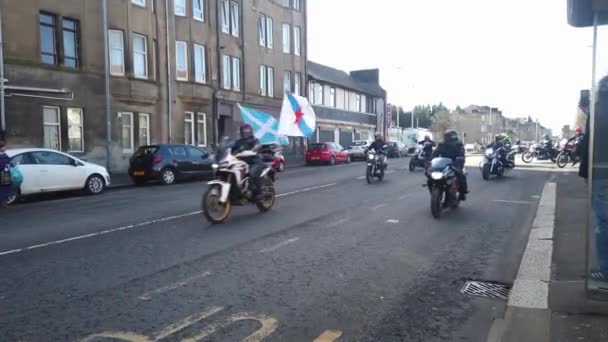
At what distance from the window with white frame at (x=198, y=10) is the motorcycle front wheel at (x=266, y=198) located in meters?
19.6

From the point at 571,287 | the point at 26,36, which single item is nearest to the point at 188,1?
the point at 26,36

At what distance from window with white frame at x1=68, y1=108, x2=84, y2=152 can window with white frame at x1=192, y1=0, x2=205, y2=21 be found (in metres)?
9.21

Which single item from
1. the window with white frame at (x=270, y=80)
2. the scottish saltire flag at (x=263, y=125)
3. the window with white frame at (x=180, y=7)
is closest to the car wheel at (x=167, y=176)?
the scottish saltire flag at (x=263, y=125)

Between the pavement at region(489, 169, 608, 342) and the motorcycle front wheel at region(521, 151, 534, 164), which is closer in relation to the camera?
the pavement at region(489, 169, 608, 342)

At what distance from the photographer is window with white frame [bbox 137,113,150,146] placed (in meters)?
24.3

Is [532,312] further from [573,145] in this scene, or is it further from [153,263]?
[573,145]

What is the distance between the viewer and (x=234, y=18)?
3133 cm

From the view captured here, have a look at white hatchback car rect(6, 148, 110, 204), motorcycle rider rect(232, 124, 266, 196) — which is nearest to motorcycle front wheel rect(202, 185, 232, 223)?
motorcycle rider rect(232, 124, 266, 196)

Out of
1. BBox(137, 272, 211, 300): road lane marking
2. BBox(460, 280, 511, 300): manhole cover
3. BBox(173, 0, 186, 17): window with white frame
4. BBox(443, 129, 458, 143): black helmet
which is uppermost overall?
BBox(173, 0, 186, 17): window with white frame

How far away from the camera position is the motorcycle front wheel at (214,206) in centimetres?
893

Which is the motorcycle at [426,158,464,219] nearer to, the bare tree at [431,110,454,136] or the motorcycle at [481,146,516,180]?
the motorcycle at [481,146,516,180]

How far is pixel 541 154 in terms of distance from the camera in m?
30.4

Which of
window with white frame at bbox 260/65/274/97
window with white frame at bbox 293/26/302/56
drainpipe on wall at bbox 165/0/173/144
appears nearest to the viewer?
drainpipe on wall at bbox 165/0/173/144

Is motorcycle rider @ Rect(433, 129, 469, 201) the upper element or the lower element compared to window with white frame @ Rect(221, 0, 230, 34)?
lower
